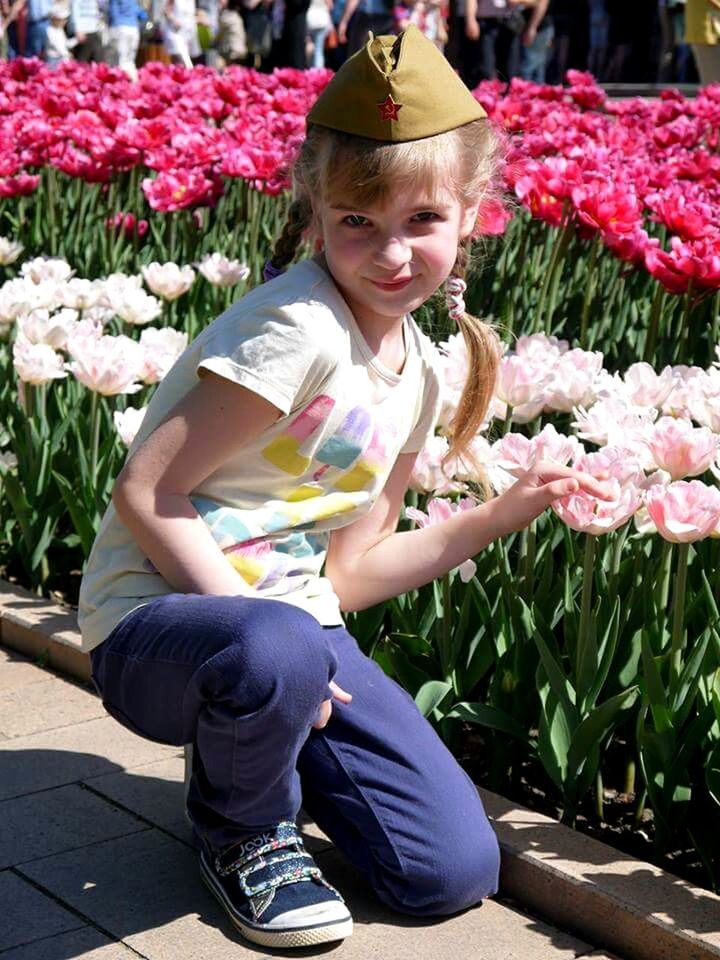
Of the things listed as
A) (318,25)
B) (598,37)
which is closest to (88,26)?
(318,25)

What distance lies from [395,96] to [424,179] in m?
0.13

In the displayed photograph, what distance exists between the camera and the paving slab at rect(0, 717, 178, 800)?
2.84 metres

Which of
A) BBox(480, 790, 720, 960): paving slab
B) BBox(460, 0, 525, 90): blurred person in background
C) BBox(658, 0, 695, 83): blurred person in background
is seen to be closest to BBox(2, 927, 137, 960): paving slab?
BBox(480, 790, 720, 960): paving slab

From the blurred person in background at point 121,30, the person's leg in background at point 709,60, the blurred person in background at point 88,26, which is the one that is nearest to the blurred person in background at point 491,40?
the person's leg in background at point 709,60

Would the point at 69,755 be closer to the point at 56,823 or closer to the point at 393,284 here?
the point at 56,823

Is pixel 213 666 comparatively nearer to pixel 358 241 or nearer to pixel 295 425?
pixel 295 425

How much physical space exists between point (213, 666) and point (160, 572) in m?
0.22

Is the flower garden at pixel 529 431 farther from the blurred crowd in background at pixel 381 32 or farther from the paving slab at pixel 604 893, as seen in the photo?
the blurred crowd in background at pixel 381 32

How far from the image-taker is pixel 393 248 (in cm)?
241

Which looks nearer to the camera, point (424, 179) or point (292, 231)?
point (424, 179)

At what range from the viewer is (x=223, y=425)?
7.65ft

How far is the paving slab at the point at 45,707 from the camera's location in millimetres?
3076

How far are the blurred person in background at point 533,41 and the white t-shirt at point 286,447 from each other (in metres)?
11.0

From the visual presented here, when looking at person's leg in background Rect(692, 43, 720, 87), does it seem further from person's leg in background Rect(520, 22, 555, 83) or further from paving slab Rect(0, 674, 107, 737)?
paving slab Rect(0, 674, 107, 737)
